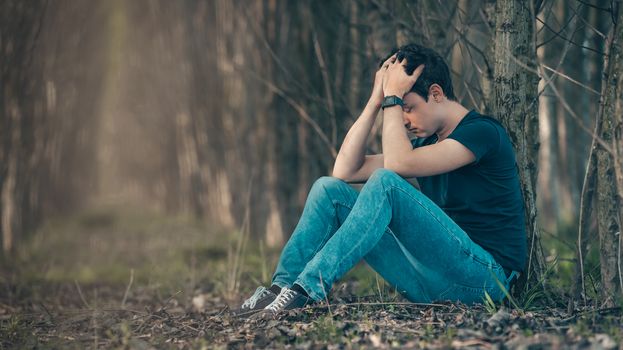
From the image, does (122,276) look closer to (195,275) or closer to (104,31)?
(195,275)

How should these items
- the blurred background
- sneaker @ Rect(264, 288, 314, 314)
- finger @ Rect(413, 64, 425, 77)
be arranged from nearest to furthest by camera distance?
sneaker @ Rect(264, 288, 314, 314) < finger @ Rect(413, 64, 425, 77) < the blurred background

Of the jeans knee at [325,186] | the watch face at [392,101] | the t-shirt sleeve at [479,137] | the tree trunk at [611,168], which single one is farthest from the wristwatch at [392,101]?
the tree trunk at [611,168]

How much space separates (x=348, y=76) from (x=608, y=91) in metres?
3.95

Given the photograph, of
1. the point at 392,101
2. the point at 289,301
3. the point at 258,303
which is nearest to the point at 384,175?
the point at 392,101

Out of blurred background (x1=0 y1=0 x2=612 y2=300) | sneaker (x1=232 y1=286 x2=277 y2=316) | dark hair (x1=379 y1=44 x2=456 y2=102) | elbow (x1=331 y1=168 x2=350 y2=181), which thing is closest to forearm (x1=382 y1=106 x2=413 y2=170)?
dark hair (x1=379 y1=44 x2=456 y2=102)

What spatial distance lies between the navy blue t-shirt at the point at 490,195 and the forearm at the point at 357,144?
1.84ft

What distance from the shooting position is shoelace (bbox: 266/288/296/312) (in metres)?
3.67

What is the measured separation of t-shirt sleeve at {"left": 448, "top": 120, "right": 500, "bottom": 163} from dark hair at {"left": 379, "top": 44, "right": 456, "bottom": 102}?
332mm

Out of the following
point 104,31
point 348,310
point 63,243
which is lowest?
point 63,243

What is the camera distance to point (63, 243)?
11.5 m

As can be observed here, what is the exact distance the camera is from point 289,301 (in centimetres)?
365

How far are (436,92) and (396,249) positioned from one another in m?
0.86

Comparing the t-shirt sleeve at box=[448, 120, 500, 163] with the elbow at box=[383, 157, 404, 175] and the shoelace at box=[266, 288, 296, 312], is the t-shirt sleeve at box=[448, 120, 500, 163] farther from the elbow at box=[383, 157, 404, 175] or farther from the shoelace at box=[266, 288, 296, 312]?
the shoelace at box=[266, 288, 296, 312]

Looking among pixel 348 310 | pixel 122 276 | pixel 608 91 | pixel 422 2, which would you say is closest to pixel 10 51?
pixel 122 276
